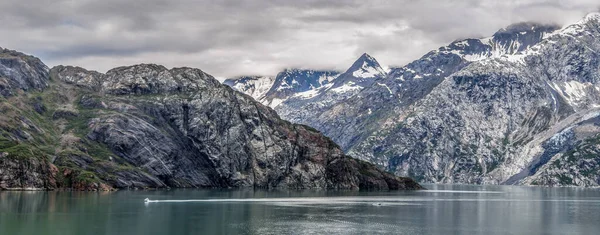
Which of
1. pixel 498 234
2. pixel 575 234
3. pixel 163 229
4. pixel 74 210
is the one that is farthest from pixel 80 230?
pixel 575 234

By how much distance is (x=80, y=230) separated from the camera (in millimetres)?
125750

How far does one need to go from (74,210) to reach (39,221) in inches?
1199

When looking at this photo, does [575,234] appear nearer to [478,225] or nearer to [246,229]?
[478,225]

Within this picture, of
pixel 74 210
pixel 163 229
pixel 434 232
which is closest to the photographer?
pixel 163 229

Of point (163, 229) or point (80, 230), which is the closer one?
point (80, 230)

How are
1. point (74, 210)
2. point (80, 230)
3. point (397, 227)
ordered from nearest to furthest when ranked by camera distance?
point (80, 230)
point (397, 227)
point (74, 210)

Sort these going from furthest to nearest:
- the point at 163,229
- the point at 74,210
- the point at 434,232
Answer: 1. the point at 74,210
2. the point at 434,232
3. the point at 163,229

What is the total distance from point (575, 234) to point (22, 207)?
13306 centimetres

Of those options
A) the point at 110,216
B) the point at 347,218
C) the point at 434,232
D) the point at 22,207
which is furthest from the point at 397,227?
the point at 22,207

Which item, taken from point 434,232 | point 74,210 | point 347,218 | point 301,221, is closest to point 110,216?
point 74,210

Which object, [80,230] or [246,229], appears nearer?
[80,230]

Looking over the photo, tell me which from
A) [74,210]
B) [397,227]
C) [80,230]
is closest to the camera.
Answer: [80,230]

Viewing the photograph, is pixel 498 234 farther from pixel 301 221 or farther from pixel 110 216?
pixel 110 216

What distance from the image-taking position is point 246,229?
462 feet
